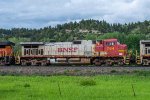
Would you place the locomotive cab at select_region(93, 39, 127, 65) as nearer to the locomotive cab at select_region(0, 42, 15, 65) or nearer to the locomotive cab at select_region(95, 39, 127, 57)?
the locomotive cab at select_region(95, 39, 127, 57)

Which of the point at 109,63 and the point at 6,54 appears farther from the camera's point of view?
the point at 6,54

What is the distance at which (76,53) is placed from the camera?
6688 centimetres

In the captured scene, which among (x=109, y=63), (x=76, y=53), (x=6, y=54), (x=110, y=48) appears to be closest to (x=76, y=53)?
(x=76, y=53)

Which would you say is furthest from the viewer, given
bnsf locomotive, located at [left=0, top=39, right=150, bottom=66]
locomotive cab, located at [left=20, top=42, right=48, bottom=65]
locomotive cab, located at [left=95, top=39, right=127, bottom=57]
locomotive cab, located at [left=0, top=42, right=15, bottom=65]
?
locomotive cab, located at [left=0, top=42, right=15, bottom=65]

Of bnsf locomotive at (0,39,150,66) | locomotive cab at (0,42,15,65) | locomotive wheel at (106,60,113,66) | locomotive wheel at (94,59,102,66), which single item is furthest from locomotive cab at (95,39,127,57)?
locomotive cab at (0,42,15,65)

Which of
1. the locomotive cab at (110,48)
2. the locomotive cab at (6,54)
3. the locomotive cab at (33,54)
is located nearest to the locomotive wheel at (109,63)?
the locomotive cab at (110,48)

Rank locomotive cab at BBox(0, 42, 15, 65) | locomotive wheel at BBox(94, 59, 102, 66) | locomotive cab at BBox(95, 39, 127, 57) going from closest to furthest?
locomotive wheel at BBox(94, 59, 102, 66), locomotive cab at BBox(95, 39, 127, 57), locomotive cab at BBox(0, 42, 15, 65)

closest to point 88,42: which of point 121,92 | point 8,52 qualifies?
point 8,52

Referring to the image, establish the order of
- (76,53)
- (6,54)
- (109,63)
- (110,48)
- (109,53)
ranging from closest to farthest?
1. (109,63)
2. (109,53)
3. (110,48)
4. (76,53)
5. (6,54)

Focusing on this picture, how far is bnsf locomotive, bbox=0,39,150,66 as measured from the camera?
6347 centimetres

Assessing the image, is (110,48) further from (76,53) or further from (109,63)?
(76,53)

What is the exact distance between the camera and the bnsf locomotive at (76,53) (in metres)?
63.5

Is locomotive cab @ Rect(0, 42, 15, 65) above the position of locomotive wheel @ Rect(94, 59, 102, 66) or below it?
above

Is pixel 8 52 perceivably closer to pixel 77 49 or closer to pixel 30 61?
pixel 30 61
